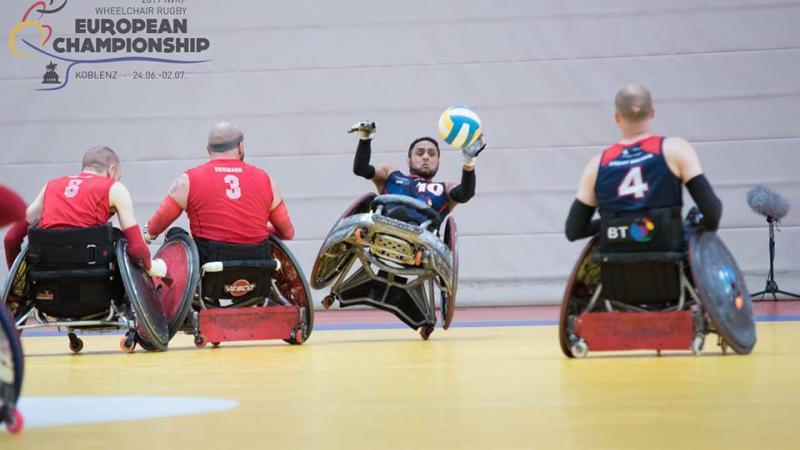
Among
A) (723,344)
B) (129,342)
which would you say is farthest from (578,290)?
(129,342)

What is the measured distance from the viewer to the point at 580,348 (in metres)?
5.82

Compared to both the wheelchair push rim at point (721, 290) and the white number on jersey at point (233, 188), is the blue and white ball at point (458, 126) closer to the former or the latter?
the white number on jersey at point (233, 188)

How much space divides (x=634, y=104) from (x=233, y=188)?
3088 millimetres

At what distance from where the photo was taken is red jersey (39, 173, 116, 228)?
7.26 metres

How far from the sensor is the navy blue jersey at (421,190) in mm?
8633

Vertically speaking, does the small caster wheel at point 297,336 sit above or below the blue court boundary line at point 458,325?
above

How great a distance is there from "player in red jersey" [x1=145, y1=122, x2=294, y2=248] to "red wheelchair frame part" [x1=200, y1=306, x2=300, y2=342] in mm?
466

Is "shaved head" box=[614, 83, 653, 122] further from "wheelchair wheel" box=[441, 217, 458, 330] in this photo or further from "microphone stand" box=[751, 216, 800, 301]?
"microphone stand" box=[751, 216, 800, 301]

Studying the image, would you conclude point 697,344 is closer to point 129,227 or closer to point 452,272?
point 452,272

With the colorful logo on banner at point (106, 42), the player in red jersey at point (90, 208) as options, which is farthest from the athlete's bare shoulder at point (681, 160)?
the colorful logo on banner at point (106, 42)

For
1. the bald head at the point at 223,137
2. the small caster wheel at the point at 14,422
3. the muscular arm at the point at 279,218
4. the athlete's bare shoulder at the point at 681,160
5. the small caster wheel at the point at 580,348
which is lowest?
the small caster wheel at the point at 580,348

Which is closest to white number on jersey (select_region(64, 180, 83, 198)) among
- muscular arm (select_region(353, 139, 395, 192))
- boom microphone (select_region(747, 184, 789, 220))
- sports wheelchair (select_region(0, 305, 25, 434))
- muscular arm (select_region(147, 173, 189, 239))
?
muscular arm (select_region(147, 173, 189, 239))

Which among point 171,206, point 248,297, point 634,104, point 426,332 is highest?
point 634,104

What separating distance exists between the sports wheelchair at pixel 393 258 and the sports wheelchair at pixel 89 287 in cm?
109
